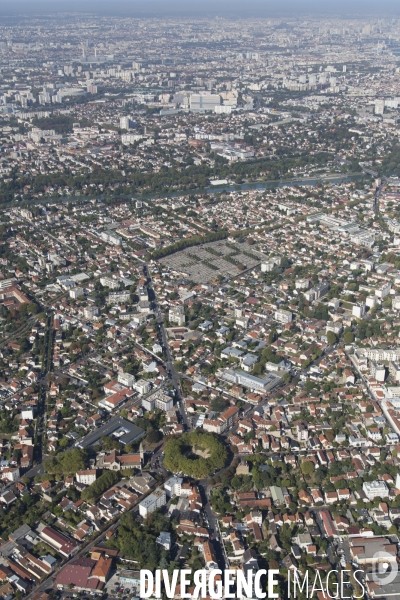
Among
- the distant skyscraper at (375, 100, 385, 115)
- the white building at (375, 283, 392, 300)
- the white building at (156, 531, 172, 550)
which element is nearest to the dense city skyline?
the white building at (156, 531, 172, 550)

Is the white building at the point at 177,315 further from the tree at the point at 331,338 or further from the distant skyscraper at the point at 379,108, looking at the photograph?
the distant skyscraper at the point at 379,108

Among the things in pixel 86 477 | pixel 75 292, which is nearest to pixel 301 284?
pixel 75 292

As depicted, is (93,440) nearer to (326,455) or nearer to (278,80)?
(326,455)

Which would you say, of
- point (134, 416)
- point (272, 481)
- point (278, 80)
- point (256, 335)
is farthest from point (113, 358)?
point (278, 80)

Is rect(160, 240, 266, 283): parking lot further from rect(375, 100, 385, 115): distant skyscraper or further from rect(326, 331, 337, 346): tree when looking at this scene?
rect(375, 100, 385, 115): distant skyscraper

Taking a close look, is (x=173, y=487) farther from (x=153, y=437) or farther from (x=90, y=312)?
(x=90, y=312)
